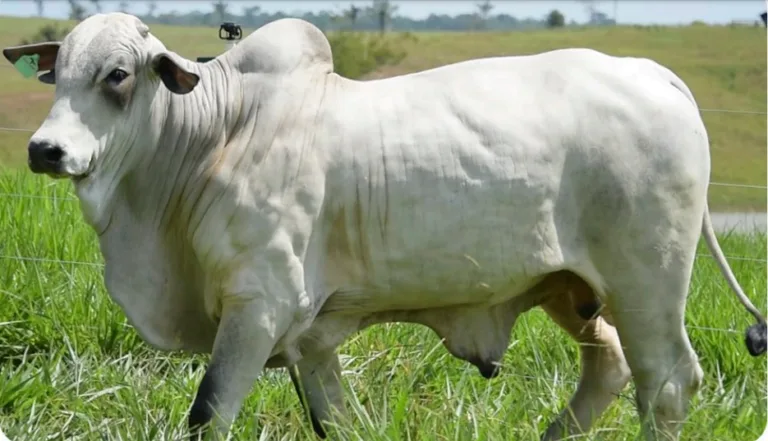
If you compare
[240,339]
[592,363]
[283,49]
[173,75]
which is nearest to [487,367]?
[592,363]

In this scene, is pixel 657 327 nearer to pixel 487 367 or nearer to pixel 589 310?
pixel 589 310

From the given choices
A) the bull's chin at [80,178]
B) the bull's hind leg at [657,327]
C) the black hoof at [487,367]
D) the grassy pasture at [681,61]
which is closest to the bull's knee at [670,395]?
the bull's hind leg at [657,327]

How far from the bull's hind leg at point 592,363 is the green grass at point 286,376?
0.19 feet

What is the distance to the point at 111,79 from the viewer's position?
3.22m

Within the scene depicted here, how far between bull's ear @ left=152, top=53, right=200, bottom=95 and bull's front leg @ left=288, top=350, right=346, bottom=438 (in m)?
0.90

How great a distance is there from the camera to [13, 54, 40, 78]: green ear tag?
3480mm

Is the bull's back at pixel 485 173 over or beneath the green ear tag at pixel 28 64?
beneath

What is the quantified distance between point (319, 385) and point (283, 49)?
996 millimetres

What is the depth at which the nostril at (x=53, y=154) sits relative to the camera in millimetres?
3070

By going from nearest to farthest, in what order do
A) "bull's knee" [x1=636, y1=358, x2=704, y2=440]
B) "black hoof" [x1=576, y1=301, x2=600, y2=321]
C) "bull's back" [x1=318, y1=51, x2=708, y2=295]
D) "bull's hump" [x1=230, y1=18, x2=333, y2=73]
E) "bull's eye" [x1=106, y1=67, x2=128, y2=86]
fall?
"bull's eye" [x1=106, y1=67, x2=128, y2=86] → "bull's back" [x1=318, y1=51, x2=708, y2=295] → "bull's hump" [x1=230, y1=18, x2=333, y2=73] → "bull's knee" [x1=636, y1=358, x2=704, y2=440] → "black hoof" [x1=576, y1=301, x2=600, y2=321]

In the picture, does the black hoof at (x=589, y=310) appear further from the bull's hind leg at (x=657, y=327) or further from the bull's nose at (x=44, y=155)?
the bull's nose at (x=44, y=155)

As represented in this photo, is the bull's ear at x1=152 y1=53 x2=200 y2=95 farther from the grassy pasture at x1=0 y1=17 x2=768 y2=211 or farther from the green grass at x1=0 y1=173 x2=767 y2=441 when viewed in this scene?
the grassy pasture at x1=0 y1=17 x2=768 y2=211

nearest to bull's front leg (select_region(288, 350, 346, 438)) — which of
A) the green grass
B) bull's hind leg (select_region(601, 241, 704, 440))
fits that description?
the green grass

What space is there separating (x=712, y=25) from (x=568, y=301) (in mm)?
21845
